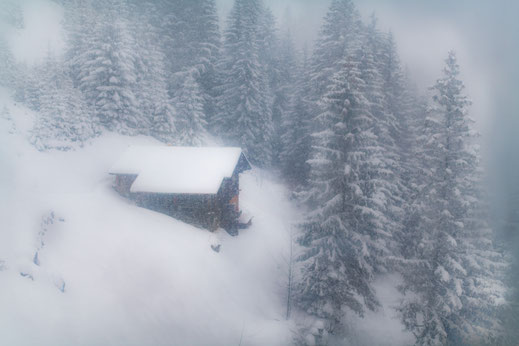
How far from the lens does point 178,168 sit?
20.5m

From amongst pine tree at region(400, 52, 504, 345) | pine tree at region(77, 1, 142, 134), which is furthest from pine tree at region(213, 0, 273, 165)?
pine tree at region(400, 52, 504, 345)

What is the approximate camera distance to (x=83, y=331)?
10.6 meters

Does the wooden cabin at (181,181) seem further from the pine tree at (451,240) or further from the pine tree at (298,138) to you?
the pine tree at (451,240)

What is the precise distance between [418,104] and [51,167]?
29606 mm

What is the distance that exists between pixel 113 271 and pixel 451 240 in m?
15.4

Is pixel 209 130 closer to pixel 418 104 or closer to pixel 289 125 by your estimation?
pixel 289 125

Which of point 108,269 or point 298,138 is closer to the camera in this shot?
point 108,269

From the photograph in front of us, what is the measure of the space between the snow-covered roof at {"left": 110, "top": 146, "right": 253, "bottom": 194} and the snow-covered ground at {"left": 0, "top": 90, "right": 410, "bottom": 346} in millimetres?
1830

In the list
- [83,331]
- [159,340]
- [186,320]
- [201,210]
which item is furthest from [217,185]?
[83,331]

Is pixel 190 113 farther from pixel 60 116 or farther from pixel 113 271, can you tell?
pixel 113 271

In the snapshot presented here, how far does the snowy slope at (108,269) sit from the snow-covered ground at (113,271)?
0.05 m

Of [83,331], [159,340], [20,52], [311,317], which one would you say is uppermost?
[20,52]

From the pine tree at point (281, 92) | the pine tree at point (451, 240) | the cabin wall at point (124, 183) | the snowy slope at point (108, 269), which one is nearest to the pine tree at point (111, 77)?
the snowy slope at point (108, 269)

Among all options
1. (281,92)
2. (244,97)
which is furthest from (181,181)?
(281,92)
